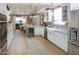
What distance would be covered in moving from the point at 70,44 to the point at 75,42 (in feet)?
0.34

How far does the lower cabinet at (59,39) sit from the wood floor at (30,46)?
0.26 feet

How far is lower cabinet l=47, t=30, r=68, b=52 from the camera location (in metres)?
2.63

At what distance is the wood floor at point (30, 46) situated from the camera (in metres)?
2.58

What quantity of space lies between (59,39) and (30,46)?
0.53 metres

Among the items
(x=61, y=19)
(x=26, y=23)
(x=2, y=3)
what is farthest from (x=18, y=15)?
(x=61, y=19)

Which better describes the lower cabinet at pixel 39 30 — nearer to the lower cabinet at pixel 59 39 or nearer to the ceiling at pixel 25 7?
the lower cabinet at pixel 59 39

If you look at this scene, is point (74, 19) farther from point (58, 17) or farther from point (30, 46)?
point (30, 46)

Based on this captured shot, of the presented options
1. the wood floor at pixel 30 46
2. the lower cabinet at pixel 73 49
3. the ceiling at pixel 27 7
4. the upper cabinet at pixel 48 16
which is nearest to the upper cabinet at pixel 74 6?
the ceiling at pixel 27 7

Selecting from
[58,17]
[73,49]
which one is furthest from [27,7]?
[73,49]

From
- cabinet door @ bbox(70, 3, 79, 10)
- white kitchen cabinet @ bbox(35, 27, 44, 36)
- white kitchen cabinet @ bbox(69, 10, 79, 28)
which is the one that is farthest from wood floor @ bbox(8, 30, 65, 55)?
cabinet door @ bbox(70, 3, 79, 10)

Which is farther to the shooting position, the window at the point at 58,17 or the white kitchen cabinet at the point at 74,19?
the window at the point at 58,17

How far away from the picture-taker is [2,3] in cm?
243

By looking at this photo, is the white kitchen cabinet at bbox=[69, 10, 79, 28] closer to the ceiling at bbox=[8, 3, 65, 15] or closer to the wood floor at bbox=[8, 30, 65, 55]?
the ceiling at bbox=[8, 3, 65, 15]

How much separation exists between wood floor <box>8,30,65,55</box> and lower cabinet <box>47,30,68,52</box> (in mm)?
80
